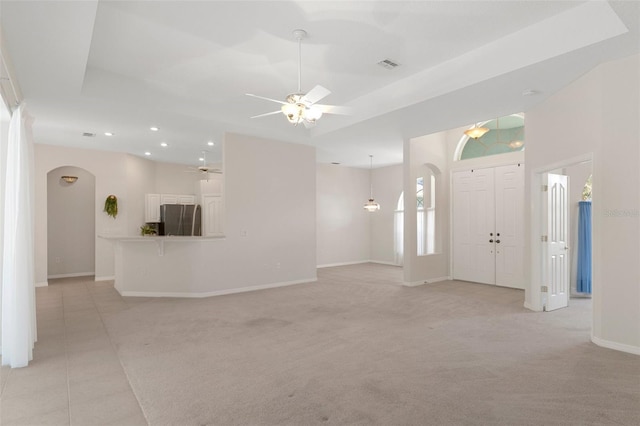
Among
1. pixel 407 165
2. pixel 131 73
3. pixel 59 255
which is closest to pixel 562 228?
pixel 407 165

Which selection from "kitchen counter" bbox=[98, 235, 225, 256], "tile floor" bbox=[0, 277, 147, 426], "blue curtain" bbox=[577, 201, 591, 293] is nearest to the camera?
"tile floor" bbox=[0, 277, 147, 426]

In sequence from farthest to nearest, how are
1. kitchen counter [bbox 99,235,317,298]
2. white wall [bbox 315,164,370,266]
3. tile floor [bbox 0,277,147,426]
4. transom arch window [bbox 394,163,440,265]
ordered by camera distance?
1. white wall [bbox 315,164,370,266]
2. transom arch window [bbox 394,163,440,265]
3. kitchen counter [bbox 99,235,317,298]
4. tile floor [bbox 0,277,147,426]

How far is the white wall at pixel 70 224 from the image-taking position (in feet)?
29.1

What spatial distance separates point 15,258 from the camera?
11.2 ft

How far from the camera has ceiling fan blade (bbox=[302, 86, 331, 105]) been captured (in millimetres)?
3445

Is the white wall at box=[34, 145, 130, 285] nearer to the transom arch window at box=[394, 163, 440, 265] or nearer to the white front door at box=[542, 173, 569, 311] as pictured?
the transom arch window at box=[394, 163, 440, 265]

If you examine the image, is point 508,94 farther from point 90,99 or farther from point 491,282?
point 90,99

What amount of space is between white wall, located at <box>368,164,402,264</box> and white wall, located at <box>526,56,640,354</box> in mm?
6586

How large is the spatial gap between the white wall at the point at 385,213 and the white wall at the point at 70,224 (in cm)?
798

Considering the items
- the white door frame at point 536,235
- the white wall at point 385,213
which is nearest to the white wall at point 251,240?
the white wall at point 385,213

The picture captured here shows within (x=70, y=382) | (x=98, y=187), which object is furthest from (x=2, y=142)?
(x=98, y=187)

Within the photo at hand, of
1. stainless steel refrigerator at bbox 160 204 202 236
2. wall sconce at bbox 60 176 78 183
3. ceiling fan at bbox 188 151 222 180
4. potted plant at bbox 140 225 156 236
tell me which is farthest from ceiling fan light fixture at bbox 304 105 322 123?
wall sconce at bbox 60 176 78 183

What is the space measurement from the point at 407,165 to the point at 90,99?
5.64 metres

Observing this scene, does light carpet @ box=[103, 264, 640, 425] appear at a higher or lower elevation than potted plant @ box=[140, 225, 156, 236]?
lower
